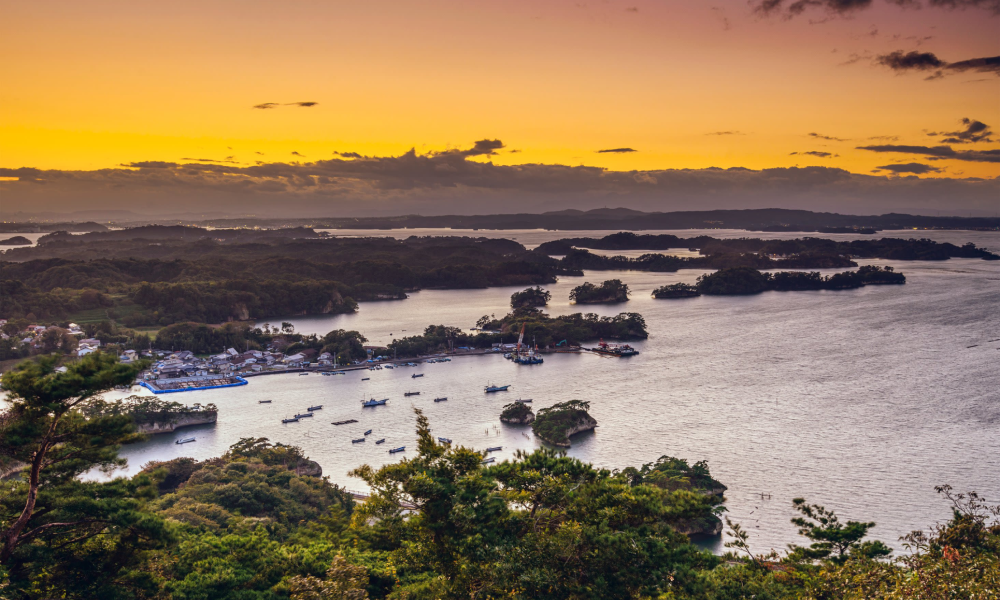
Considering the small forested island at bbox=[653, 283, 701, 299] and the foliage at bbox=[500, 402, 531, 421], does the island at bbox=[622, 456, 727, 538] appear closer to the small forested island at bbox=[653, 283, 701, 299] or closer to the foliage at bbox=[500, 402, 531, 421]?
the foliage at bbox=[500, 402, 531, 421]

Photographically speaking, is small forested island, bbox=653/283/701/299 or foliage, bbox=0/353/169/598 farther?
small forested island, bbox=653/283/701/299

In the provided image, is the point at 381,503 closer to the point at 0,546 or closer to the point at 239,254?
the point at 0,546

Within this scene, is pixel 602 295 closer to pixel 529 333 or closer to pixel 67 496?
pixel 529 333

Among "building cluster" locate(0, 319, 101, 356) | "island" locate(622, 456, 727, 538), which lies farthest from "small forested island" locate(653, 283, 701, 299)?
"island" locate(622, 456, 727, 538)

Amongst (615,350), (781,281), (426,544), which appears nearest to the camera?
(426,544)

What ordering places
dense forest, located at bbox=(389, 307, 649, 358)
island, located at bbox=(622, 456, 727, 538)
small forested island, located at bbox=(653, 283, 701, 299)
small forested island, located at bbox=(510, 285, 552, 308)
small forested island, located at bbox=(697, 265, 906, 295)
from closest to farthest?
island, located at bbox=(622, 456, 727, 538)
dense forest, located at bbox=(389, 307, 649, 358)
small forested island, located at bbox=(510, 285, 552, 308)
small forested island, located at bbox=(653, 283, 701, 299)
small forested island, located at bbox=(697, 265, 906, 295)

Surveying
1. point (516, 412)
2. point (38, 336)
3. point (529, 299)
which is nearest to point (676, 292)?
point (529, 299)
